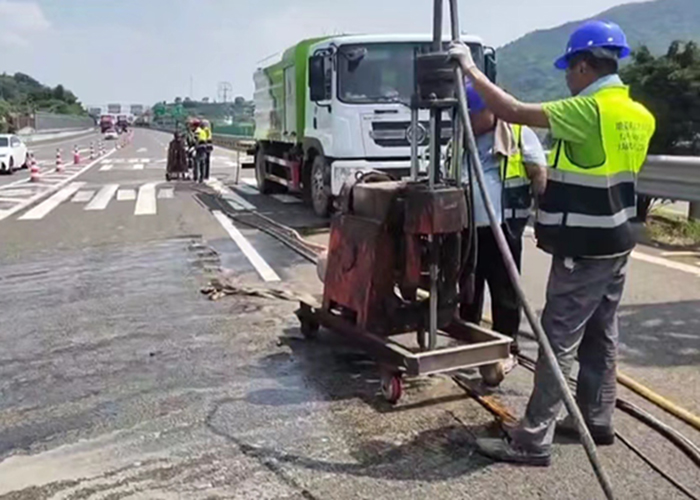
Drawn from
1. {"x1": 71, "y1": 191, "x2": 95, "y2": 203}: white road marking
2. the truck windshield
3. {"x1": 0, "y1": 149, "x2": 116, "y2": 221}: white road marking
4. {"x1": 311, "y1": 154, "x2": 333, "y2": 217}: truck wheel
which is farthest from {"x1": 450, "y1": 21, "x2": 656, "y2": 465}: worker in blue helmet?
{"x1": 71, "y1": 191, "x2": 95, "y2": 203}: white road marking

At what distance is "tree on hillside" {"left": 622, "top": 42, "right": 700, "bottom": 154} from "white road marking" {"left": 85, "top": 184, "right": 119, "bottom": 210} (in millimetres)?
9970

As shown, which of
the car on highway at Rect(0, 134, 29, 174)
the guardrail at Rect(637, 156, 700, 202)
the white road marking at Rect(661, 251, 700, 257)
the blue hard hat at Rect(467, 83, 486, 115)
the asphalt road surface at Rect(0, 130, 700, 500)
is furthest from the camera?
the car on highway at Rect(0, 134, 29, 174)

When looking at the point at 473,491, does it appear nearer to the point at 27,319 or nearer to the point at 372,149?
the point at 27,319

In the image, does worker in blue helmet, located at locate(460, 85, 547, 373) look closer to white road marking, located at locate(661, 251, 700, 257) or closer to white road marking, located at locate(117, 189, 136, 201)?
white road marking, located at locate(661, 251, 700, 257)

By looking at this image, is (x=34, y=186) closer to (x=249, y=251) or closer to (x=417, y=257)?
(x=249, y=251)

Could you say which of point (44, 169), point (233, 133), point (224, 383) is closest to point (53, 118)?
point (233, 133)

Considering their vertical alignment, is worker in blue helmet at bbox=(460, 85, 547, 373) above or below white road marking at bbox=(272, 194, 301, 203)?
above

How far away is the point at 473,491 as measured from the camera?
3.64 meters

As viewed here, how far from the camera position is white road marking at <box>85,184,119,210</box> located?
1666 centimetres

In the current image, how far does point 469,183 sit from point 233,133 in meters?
50.9

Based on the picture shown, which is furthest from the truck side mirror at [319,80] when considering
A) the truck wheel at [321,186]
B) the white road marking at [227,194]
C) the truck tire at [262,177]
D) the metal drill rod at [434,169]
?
the metal drill rod at [434,169]

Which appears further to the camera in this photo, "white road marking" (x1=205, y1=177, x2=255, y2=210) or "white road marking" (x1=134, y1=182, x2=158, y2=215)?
"white road marking" (x1=205, y1=177, x2=255, y2=210)

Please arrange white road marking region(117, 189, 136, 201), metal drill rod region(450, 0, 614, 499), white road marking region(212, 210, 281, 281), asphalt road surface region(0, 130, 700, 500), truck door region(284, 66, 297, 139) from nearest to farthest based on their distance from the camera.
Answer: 1. metal drill rod region(450, 0, 614, 499)
2. asphalt road surface region(0, 130, 700, 500)
3. white road marking region(212, 210, 281, 281)
4. truck door region(284, 66, 297, 139)
5. white road marking region(117, 189, 136, 201)

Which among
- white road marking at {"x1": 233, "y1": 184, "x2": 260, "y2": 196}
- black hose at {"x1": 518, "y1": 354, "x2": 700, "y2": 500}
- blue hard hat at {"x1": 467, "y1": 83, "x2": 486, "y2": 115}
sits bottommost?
white road marking at {"x1": 233, "y1": 184, "x2": 260, "y2": 196}
